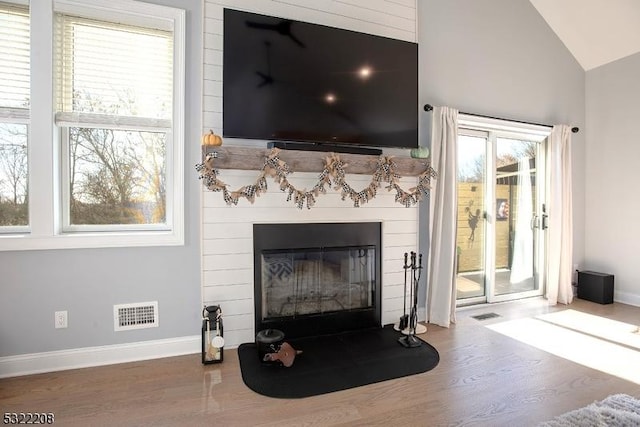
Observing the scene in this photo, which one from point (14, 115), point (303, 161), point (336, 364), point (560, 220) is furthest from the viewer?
point (560, 220)

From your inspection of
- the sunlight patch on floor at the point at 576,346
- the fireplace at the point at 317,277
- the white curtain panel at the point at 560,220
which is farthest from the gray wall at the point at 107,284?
the white curtain panel at the point at 560,220

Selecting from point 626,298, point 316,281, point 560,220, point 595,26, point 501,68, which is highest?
point 595,26

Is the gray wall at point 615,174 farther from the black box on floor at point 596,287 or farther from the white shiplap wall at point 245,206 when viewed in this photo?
the white shiplap wall at point 245,206

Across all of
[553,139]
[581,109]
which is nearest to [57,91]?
[553,139]

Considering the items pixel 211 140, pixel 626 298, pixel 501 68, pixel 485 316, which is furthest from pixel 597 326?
pixel 211 140

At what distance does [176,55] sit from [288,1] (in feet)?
3.23

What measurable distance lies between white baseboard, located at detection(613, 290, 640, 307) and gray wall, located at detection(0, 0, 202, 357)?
4.56 meters

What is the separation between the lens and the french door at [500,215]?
3727 mm

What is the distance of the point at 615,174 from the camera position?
13.2ft

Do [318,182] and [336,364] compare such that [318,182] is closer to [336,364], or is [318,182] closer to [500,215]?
[336,364]

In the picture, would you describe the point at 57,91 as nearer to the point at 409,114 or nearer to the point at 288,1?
the point at 288,1

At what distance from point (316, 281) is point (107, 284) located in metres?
1.54

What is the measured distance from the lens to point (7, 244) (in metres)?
2.22

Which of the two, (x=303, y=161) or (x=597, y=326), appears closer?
(x=303, y=161)
